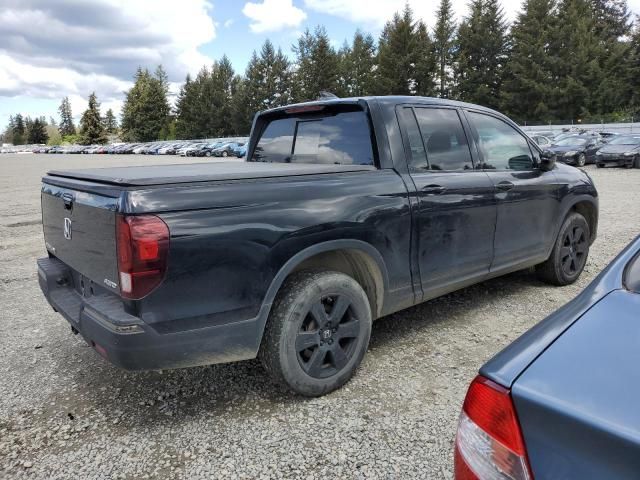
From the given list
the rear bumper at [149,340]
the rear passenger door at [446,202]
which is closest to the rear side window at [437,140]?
the rear passenger door at [446,202]

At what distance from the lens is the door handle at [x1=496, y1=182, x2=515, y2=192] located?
13.3 feet

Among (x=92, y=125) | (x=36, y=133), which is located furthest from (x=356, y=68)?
(x=36, y=133)

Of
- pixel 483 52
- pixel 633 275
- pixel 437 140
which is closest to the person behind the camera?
pixel 633 275

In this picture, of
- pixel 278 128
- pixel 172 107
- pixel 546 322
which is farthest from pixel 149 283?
pixel 172 107

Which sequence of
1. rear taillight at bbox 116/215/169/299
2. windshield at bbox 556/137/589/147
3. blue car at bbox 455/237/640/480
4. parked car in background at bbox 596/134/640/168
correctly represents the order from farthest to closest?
windshield at bbox 556/137/589/147
parked car in background at bbox 596/134/640/168
rear taillight at bbox 116/215/169/299
blue car at bbox 455/237/640/480

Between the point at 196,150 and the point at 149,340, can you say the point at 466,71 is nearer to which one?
the point at 196,150

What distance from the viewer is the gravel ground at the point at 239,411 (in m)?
2.48

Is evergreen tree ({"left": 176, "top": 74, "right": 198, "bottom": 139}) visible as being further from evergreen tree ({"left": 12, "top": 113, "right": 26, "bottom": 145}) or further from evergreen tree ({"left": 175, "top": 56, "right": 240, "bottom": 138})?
evergreen tree ({"left": 12, "top": 113, "right": 26, "bottom": 145})

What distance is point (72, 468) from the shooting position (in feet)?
8.10

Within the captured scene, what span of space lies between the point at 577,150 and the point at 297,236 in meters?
23.2

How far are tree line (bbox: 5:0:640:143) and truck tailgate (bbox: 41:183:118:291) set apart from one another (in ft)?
182

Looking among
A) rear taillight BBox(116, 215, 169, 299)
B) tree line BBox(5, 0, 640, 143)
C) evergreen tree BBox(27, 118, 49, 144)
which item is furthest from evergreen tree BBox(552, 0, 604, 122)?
evergreen tree BBox(27, 118, 49, 144)

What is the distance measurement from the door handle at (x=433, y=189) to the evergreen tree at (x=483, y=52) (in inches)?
2336

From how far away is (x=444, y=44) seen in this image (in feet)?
206
